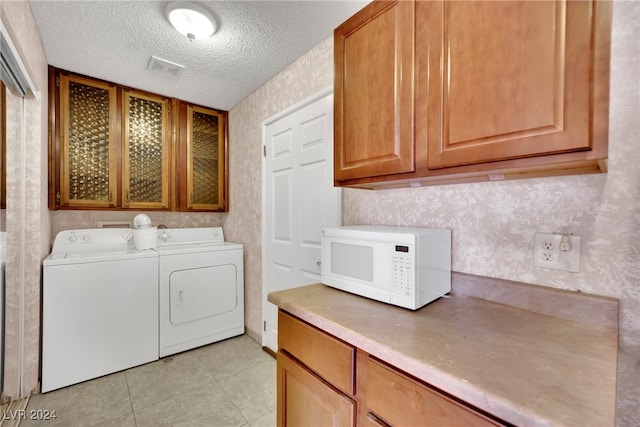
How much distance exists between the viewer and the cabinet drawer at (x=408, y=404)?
2.09 ft

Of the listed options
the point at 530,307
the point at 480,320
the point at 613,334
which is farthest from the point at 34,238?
the point at 613,334

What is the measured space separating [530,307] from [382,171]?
75 centimetres

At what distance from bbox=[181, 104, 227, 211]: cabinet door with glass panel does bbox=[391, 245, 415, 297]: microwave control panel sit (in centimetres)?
248

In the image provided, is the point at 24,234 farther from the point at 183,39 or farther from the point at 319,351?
the point at 319,351

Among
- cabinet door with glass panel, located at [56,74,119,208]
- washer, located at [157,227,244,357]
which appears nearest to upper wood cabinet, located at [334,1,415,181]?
washer, located at [157,227,244,357]

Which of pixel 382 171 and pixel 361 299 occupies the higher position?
pixel 382 171

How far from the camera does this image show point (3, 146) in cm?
158

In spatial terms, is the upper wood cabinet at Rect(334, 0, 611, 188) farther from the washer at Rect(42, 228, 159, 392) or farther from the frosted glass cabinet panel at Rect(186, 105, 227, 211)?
the frosted glass cabinet panel at Rect(186, 105, 227, 211)

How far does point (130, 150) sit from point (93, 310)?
→ 1.39 metres

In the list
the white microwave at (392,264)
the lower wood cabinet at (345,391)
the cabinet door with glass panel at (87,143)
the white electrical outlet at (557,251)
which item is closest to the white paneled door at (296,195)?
the white microwave at (392,264)

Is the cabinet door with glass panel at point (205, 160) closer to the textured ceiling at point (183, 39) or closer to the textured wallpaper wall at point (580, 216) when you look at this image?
the textured ceiling at point (183, 39)

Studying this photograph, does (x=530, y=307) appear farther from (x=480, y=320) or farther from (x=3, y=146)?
(x=3, y=146)

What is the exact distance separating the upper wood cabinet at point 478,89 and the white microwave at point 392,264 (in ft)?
0.82

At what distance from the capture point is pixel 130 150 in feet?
8.44
